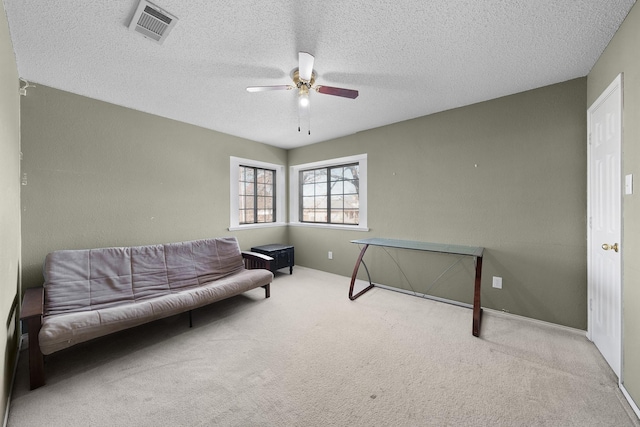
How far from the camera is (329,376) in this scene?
1.82m

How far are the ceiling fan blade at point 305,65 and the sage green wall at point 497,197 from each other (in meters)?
1.99

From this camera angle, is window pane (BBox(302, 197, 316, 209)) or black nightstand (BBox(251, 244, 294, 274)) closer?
black nightstand (BBox(251, 244, 294, 274))

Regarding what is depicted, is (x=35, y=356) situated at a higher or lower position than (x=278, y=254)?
lower

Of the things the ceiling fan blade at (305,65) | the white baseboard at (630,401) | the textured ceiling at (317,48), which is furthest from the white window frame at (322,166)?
the white baseboard at (630,401)

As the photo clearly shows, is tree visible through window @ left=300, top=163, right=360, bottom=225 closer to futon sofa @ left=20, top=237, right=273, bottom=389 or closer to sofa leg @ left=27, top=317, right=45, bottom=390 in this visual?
futon sofa @ left=20, top=237, right=273, bottom=389

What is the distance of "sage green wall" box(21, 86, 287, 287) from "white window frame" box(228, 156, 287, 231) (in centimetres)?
11

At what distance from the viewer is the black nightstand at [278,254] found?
13.6 feet

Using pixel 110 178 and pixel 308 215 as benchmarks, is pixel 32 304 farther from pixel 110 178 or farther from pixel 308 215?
pixel 308 215

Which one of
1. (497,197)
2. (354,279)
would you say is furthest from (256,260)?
(497,197)

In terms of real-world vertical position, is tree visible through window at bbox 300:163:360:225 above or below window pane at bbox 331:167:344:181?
below

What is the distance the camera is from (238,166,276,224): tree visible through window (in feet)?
14.5

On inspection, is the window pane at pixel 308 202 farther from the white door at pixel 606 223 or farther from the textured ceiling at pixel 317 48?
the white door at pixel 606 223

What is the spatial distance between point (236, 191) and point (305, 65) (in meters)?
2.68

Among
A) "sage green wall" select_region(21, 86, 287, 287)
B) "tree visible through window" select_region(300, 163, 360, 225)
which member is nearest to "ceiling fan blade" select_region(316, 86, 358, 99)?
"tree visible through window" select_region(300, 163, 360, 225)
